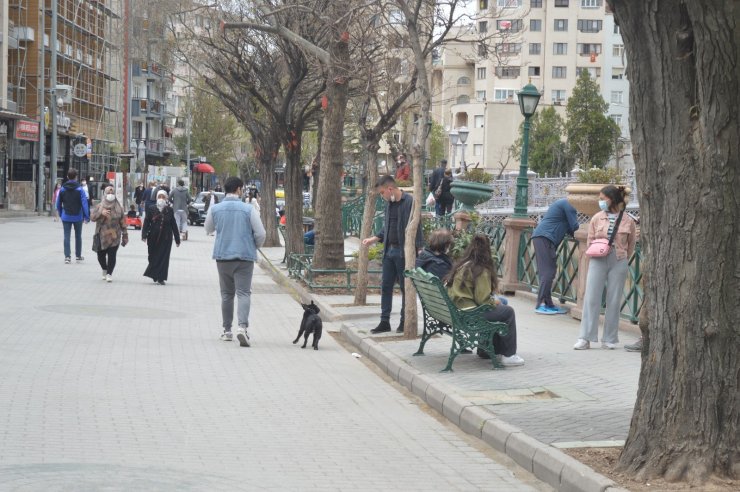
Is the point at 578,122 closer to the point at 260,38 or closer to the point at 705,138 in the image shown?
the point at 260,38

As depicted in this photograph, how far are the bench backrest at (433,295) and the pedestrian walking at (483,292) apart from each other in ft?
0.55

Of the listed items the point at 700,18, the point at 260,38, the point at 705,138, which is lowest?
the point at 705,138

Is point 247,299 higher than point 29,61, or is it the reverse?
point 29,61

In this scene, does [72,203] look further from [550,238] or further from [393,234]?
[393,234]

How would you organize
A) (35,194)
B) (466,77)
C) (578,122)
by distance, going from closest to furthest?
(35,194)
(578,122)
(466,77)

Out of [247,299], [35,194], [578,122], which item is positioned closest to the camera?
[247,299]

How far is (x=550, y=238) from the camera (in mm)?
15766

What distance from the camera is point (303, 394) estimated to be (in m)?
9.96

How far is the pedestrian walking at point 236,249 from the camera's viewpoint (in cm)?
1331

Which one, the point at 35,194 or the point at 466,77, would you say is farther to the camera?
the point at 466,77

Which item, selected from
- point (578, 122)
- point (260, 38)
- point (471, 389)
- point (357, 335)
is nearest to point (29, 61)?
point (260, 38)

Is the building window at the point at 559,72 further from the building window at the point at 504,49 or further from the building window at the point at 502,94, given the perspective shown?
the building window at the point at 504,49

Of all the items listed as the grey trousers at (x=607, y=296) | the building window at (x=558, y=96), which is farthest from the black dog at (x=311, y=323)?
the building window at (x=558, y=96)

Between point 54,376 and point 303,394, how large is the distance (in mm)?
2236
